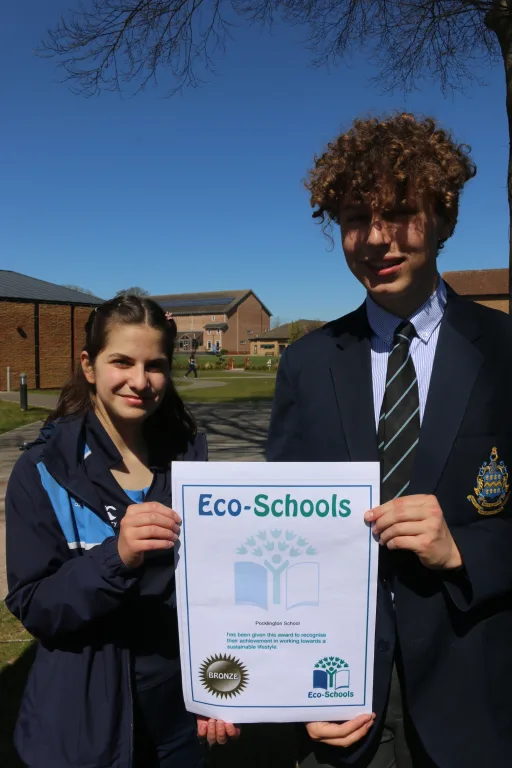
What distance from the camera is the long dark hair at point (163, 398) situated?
2.07 m

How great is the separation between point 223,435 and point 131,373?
10.2 meters

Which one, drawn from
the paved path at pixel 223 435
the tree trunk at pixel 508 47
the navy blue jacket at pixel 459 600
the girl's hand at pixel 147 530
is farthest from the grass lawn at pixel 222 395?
the girl's hand at pixel 147 530

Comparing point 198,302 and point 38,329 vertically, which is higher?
point 198,302

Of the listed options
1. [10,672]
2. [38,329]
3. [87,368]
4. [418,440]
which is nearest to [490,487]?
[418,440]

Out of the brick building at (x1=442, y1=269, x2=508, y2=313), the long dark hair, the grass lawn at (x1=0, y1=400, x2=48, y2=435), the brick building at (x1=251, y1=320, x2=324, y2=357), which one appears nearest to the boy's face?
the long dark hair

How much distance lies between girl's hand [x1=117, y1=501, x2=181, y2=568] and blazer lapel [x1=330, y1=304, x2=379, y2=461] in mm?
559

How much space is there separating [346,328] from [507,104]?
12.3ft

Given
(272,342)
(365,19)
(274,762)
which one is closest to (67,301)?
(365,19)

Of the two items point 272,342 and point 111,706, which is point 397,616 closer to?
point 111,706

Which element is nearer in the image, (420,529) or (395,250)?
(420,529)

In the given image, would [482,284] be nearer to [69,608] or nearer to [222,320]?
[69,608]

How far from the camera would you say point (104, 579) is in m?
1.60

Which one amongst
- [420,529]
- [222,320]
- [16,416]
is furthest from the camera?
[222,320]

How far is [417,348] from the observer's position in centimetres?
179
